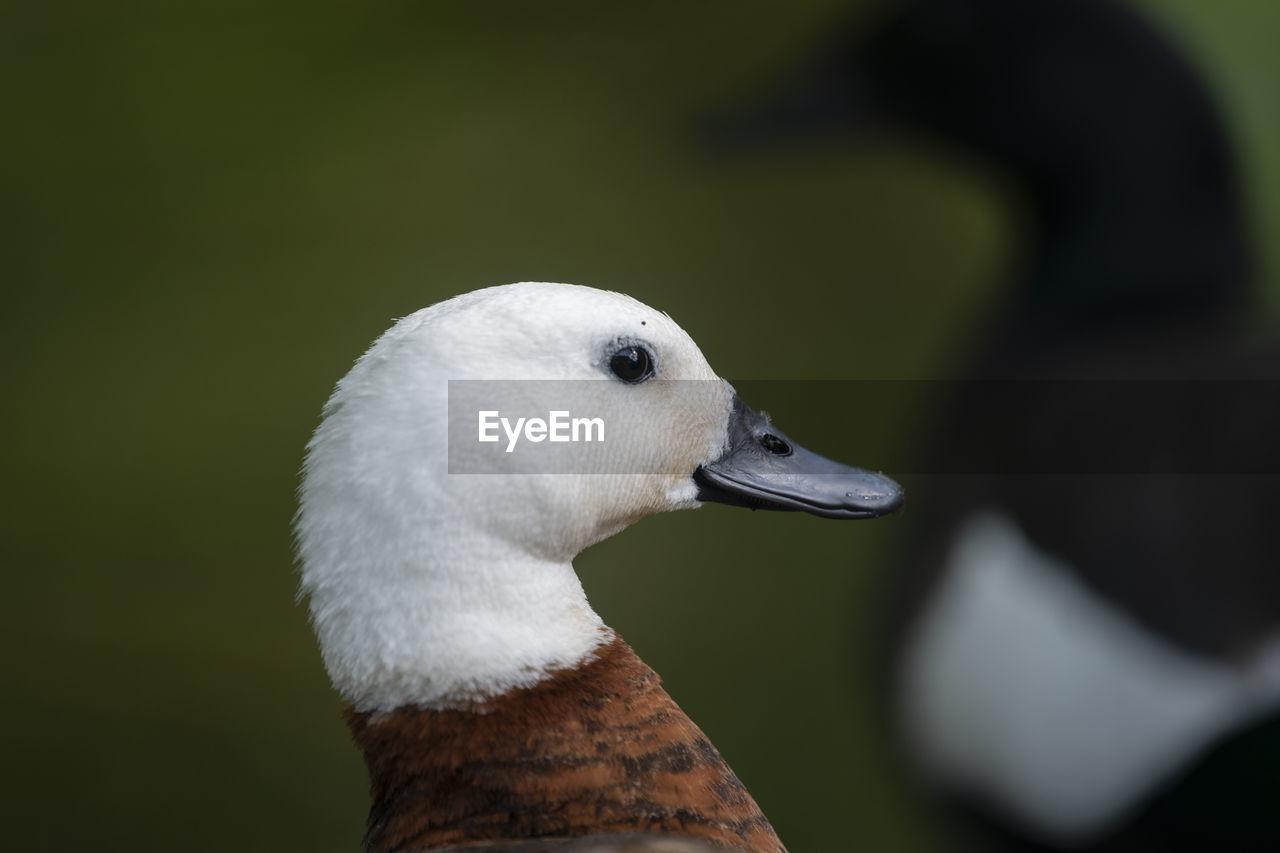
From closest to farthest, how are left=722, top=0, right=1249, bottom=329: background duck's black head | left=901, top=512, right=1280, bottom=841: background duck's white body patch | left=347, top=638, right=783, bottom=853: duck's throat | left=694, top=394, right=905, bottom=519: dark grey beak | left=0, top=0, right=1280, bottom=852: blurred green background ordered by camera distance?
left=347, top=638, right=783, bottom=853: duck's throat < left=694, top=394, right=905, bottom=519: dark grey beak < left=901, top=512, right=1280, bottom=841: background duck's white body patch < left=722, top=0, right=1249, bottom=329: background duck's black head < left=0, top=0, right=1280, bottom=852: blurred green background

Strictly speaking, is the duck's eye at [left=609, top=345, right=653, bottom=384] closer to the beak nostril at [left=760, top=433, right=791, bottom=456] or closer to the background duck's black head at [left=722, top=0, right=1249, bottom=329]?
the beak nostril at [left=760, top=433, right=791, bottom=456]

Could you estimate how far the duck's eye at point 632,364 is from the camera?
625mm

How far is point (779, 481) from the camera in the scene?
27.3 inches

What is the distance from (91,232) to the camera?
2.12 m

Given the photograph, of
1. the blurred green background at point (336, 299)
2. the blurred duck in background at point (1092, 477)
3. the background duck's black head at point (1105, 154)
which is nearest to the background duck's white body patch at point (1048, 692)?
the blurred duck in background at point (1092, 477)

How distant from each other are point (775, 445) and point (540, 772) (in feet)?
0.77

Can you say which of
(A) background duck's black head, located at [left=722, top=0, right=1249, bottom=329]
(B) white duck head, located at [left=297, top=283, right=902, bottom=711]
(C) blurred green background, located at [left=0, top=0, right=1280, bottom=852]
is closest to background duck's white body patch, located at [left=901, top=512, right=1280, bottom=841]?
(C) blurred green background, located at [left=0, top=0, right=1280, bottom=852]

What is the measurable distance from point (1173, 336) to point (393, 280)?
1.27m

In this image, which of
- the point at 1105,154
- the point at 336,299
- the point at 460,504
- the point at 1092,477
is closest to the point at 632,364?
the point at 460,504

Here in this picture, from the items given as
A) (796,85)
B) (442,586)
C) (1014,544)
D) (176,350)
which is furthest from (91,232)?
(442,586)

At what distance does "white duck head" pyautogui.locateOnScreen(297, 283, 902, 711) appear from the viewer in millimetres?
584

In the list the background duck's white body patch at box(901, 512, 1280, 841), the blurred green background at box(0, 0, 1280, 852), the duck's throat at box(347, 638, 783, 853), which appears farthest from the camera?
the blurred green background at box(0, 0, 1280, 852)

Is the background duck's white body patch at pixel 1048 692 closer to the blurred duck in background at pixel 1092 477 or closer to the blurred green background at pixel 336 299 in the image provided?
the blurred duck in background at pixel 1092 477

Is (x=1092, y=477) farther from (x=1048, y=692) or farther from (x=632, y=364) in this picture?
(x=632, y=364)
